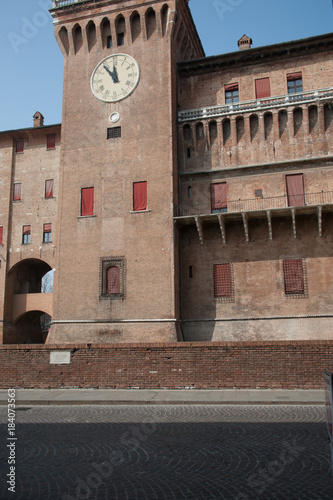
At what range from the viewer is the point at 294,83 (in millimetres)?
26594

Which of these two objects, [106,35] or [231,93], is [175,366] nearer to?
[231,93]

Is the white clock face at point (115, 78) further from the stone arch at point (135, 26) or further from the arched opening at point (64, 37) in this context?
the arched opening at point (64, 37)

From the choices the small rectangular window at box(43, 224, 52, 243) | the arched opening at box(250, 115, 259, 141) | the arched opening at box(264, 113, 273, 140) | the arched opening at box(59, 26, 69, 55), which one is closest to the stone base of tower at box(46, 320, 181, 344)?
the small rectangular window at box(43, 224, 52, 243)

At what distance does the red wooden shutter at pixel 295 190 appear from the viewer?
25011mm

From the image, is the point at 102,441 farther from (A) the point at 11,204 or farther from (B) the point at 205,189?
(A) the point at 11,204

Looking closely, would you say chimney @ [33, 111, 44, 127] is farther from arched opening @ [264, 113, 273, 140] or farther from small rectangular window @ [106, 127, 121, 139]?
arched opening @ [264, 113, 273, 140]

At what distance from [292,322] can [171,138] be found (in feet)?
41.6

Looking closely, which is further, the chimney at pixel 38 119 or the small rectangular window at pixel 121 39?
the chimney at pixel 38 119

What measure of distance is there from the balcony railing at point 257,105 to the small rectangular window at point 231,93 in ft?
3.83

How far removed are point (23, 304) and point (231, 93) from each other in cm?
2094

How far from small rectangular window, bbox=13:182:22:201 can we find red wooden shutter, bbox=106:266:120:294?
12.5m

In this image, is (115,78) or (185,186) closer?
(185,186)

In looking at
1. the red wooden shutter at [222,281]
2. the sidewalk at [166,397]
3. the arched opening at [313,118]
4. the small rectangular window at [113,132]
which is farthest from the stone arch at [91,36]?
the sidewalk at [166,397]


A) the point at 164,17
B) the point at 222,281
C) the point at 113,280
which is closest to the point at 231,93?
the point at 164,17
